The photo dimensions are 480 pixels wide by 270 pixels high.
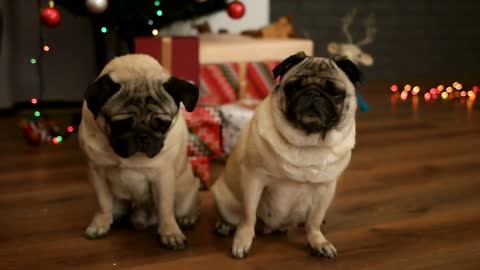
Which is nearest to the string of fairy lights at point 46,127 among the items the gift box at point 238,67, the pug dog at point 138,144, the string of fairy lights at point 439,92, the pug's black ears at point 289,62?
the gift box at point 238,67

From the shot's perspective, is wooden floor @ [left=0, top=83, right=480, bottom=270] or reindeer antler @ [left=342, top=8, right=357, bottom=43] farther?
reindeer antler @ [left=342, top=8, right=357, bottom=43]

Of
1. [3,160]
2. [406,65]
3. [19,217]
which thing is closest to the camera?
[19,217]

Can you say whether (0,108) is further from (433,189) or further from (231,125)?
(433,189)

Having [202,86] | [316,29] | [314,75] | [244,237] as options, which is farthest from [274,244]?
[316,29]

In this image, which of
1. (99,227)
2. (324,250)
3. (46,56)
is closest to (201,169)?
(99,227)

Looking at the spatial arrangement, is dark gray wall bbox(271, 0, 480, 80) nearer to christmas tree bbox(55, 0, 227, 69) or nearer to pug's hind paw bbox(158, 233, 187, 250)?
christmas tree bbox(55, 0, 227, 69)

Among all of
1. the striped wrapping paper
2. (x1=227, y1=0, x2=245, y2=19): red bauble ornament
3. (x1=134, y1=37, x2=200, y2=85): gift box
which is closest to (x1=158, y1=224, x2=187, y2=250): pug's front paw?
(x1=134, y1=37, x2=200, y2=85): gift box

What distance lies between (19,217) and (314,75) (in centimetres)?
116

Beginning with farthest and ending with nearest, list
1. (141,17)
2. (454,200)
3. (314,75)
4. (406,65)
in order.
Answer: (406,65), (141,17), (454,200), (314,75)

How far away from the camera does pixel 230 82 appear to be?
3059 millimetres

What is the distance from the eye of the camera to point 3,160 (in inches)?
105

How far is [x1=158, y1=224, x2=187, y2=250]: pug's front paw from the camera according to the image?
1765 millimetres

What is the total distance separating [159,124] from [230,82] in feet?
4.90

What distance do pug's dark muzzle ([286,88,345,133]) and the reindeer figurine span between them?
1967 mm
